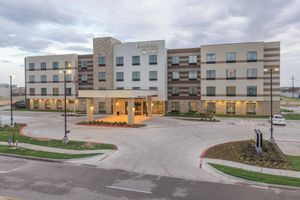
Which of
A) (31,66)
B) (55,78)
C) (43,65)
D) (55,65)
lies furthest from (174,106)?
(31,66)

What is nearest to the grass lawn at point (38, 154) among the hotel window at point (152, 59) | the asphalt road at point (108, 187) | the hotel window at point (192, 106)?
the asphalt road at point (108, 187)

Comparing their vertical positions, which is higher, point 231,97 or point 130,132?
point 231,97

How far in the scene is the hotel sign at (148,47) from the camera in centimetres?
5000

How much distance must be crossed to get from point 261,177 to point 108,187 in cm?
850

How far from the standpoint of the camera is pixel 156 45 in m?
49.8

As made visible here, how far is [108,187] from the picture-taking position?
13438 millimetres

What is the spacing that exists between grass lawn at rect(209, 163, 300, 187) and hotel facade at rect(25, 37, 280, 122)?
28258 millimetres

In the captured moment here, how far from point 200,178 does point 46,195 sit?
8.18 m

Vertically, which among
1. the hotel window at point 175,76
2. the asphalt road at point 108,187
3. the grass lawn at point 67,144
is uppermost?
the hotel window at point 175,76

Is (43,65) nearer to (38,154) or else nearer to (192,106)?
(192,106)

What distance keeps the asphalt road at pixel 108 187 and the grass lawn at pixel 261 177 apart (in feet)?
2.96

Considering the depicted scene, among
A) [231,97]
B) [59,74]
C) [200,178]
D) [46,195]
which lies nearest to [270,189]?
[200,178]

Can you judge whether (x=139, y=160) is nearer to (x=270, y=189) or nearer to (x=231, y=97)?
(x=270, y=189)

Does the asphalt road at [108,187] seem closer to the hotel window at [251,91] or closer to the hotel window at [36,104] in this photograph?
the hotel window at [251,91]
